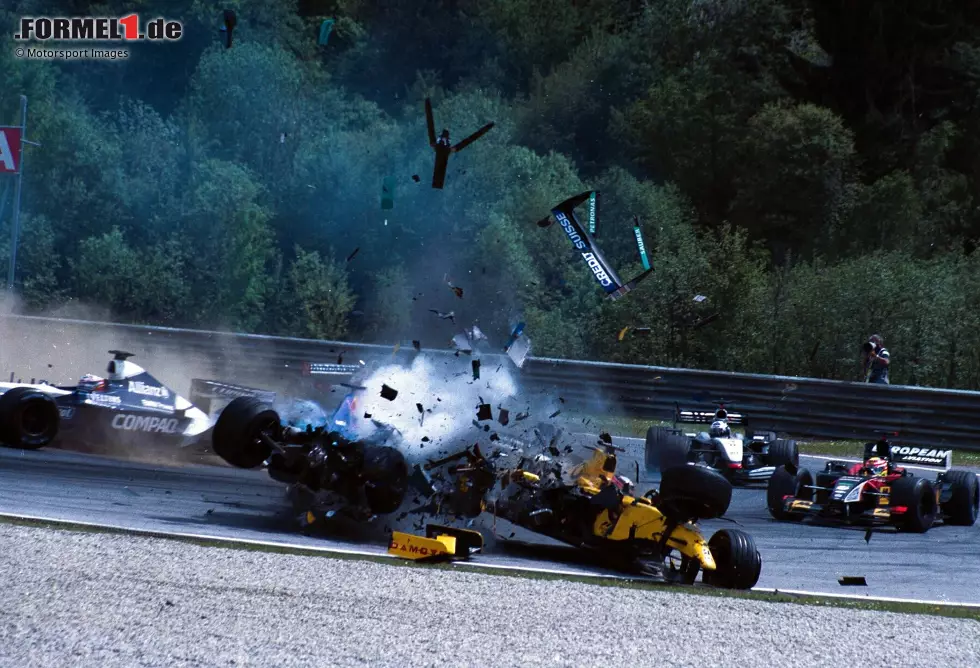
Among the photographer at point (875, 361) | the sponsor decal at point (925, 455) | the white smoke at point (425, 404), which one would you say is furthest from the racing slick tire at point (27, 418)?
the photographer at point (875, 361)

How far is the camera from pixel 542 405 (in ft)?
64.4

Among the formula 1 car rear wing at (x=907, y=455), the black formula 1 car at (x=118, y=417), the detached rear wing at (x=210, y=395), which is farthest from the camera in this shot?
the detached rear wing at (x=210, y=395)

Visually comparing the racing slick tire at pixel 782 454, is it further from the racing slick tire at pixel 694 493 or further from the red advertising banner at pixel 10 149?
the red advertising banner at pixel 10 149

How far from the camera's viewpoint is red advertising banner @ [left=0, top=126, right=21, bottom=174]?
23.0 metres

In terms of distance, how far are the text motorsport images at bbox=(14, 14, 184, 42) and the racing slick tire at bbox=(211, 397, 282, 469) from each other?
28.8 m

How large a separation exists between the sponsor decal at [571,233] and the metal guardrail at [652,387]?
2.92 metres

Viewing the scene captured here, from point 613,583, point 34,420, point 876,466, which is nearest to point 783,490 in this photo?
point 876,466

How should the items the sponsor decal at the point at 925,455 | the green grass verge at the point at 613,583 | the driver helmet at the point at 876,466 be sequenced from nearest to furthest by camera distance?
the green grass verge at the point at 613,583 → the driver helmet at the point at 876,466 → the sponsor decal at the point at 925,455

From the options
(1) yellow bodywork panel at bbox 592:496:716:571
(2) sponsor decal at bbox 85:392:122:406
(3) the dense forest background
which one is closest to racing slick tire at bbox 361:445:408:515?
(1) yellow bodywork panel at bbox 592:496:716:571

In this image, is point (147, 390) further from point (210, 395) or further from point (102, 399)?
point (210, 395)

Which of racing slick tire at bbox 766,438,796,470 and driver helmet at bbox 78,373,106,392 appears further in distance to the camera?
racing slick tire at bbox 766,438,796,470

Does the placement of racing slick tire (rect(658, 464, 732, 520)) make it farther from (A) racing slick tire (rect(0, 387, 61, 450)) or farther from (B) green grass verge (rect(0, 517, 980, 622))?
(A) racing slick tire (rect(0, 387, 61, 450))

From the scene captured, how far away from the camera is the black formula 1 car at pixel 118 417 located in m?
12.8

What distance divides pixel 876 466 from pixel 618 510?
468 cm
